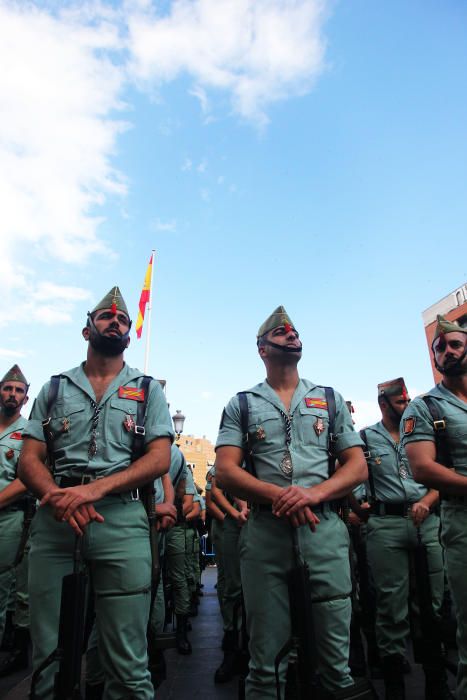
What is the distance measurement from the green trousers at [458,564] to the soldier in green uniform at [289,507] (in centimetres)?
64

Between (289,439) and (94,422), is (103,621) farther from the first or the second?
(289,439)

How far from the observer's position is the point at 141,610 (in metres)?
2.56

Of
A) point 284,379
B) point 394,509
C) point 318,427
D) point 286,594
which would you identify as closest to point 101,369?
point 284,379

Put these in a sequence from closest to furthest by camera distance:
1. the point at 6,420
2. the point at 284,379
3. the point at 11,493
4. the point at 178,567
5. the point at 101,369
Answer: the point at 101,369, the point at 284,379, the point at 11,493, the point at 6,420, the point at 178,567

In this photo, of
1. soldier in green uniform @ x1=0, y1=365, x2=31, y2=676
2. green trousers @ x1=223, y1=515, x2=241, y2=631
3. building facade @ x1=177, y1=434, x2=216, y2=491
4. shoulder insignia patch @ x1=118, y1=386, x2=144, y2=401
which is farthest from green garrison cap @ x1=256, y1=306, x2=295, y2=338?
building facade @ x1=177, y1=434, x2=216, y2=491

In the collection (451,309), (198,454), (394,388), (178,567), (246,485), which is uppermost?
(451,309)

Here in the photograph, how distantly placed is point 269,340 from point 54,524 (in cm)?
173

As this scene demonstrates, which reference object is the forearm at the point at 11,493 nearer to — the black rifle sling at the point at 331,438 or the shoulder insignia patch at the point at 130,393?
the shoulder insignia patch at the point at 130,393

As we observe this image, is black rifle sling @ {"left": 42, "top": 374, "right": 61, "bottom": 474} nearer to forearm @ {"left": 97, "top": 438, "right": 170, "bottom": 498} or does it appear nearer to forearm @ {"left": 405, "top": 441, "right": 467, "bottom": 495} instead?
forearm @ {"left": 97, "top": 438, "right": 170, "bottom": 498}

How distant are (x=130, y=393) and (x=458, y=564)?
220cm

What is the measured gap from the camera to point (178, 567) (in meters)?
6.43

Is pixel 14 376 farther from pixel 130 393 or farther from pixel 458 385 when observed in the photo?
pixel 458 385

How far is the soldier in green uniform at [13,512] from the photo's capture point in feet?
14.6

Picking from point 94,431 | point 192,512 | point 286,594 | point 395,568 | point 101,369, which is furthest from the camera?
point 192,512
